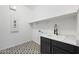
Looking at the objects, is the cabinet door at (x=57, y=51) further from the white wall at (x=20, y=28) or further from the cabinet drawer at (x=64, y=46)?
the white wall at (x=20, y=28)

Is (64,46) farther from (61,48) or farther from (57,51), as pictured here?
(57,51)

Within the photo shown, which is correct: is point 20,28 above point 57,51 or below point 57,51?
above

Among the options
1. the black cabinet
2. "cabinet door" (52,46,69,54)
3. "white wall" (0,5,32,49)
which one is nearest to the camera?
the black cabinet

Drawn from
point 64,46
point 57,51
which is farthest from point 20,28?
point 64,46

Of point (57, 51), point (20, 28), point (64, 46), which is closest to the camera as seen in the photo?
point (64, 46)

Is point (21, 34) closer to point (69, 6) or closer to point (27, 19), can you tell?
point (27, 19)

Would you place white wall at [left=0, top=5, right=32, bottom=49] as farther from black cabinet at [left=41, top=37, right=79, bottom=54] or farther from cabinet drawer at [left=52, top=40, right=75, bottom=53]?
cabinet drawer at [left=52, top=40, right=75, bottom=53]

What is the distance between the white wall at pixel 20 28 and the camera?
112 inches

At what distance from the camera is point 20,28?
3793 mm

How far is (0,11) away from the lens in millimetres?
2742

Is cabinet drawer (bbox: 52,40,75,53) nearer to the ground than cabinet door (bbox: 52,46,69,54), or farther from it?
farther from it

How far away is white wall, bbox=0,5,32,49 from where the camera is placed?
283cm

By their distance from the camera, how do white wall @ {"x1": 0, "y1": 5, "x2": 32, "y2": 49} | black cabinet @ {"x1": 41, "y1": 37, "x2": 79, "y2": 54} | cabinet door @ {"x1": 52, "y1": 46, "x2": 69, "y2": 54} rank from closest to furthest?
1. black cabinet @ {"x1": 41, "y1": 37, "x2": 79, "y2": 54}
2. cabinet door @ {"x1": 52, "y1": 46, "x2": 69, "y2": 54}
3. white wall @ {"x1": 0, "y1": 5, "x2": 32, "y2": 49}

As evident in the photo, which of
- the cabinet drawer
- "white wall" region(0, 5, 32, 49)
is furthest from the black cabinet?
"white wall" region(0, 5, 32, 49)
